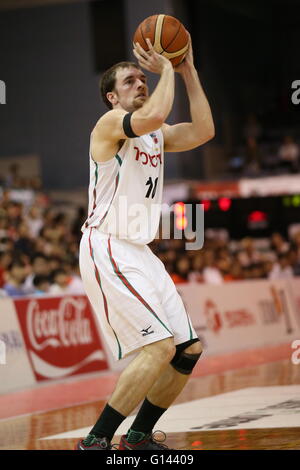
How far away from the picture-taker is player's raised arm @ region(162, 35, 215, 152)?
5.82 metres

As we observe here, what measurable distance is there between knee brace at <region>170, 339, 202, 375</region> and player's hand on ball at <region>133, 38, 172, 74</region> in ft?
5.77

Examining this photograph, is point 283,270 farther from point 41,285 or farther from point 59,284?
point 41,285

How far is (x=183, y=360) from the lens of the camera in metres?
5.50

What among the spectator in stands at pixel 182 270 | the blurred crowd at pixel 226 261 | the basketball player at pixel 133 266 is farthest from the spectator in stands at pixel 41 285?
the basketball player at pixel 133 266

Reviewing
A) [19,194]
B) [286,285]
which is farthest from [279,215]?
[19,194]

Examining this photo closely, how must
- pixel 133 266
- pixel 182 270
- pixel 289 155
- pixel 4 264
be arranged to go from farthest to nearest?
pixel 289 155 < pixel 182 270 < pixel 4 264 < pixel 133 266

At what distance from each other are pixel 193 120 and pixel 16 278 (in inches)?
284

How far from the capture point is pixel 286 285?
17.1 m

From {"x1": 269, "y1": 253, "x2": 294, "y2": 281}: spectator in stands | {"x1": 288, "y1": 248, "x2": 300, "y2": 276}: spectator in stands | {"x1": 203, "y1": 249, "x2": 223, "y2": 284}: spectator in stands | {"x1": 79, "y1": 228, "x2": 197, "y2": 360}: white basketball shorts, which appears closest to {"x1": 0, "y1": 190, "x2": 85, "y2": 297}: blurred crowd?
{"x1": 203, "y1": 249, "x2": 223, "y2": 284}: spectator in stands

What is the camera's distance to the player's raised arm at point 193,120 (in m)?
5.82

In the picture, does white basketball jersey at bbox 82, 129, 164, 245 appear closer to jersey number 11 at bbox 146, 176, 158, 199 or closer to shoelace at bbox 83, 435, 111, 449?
jersey number 11 at bbox 146, 176, 158, 199

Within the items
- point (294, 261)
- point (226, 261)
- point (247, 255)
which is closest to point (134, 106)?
point (226, 261)

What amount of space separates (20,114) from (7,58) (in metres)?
1.82

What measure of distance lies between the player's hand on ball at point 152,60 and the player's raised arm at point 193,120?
0.38 meters
